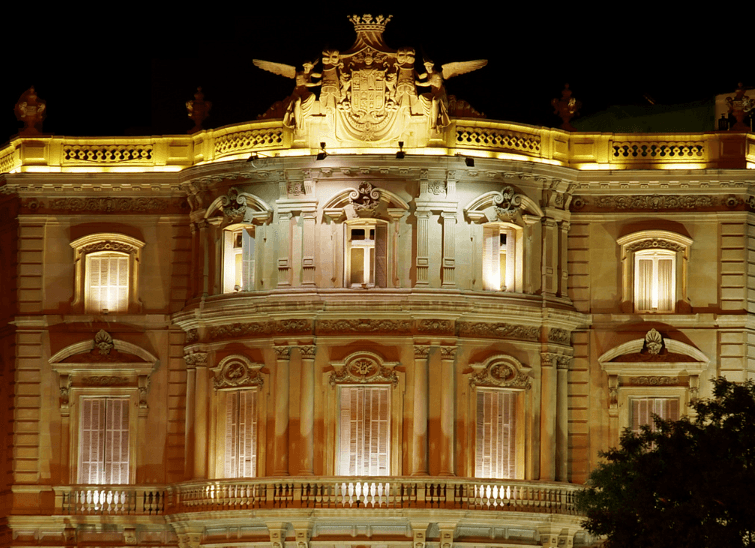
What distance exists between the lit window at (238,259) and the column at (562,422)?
26.6 ft

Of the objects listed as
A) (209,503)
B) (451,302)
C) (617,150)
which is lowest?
(209,503)

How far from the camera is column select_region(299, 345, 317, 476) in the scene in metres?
59.8

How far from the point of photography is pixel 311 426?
60031mm

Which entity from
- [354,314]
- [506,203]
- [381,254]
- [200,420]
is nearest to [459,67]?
[506,203]

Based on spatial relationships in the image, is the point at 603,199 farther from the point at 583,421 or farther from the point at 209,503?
the point at 209,503

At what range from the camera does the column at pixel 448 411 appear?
59.8 m

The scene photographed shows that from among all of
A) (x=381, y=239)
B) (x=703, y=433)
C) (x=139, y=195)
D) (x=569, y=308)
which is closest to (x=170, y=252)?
(x=139, y=195)

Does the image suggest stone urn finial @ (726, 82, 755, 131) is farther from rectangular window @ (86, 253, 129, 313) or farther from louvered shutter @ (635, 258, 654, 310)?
rectangular window @ (86, 253, 129, 313)

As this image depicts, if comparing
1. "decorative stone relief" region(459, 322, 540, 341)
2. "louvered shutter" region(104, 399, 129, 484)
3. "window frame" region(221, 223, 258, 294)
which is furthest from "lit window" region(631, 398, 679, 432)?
"louvered shutter" region(104, 399, 129, 484)

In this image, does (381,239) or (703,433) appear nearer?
(703,433)

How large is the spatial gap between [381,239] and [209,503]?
7.79 meters

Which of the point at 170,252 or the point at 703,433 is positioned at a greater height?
the point at 170,252

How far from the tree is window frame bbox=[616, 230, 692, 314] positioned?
25.2ft

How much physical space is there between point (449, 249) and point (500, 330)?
241 cm
